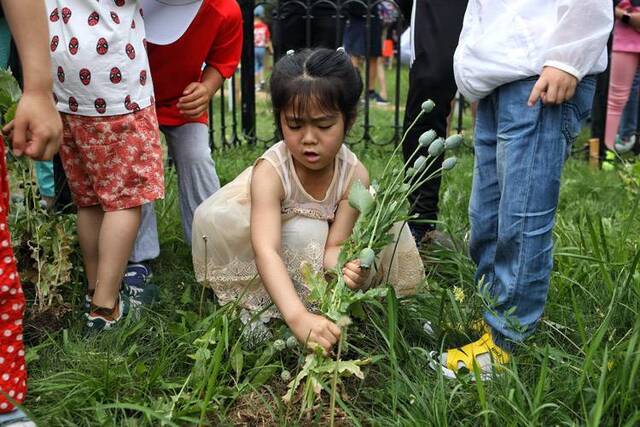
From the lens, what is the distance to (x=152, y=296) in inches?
99.5

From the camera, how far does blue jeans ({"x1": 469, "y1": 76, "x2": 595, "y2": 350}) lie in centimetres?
193

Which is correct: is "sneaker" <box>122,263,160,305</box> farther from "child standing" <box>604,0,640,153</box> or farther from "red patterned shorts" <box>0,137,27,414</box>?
"child standing" <box>604,0,640,153</box>

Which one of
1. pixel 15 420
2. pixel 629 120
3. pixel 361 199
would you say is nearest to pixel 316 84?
pixel 361 199

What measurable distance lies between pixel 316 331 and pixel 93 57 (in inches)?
38.6

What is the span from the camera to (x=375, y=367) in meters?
2.04

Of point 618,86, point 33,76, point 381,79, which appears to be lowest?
point 381,79

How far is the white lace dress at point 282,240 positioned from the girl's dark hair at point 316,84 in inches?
8.3

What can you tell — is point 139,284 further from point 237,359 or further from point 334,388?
point 334,388

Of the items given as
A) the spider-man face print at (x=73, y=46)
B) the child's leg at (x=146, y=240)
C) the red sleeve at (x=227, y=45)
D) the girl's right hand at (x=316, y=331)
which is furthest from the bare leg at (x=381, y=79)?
the girl's right hand at (x=316, y=331)

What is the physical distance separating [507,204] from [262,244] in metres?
0.62

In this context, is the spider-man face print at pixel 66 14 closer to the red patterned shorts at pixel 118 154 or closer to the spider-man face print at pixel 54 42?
the spider-man face print at pixel 54 42

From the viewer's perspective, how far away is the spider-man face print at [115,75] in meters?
2.24

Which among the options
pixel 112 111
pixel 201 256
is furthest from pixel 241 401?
pixel 112 111

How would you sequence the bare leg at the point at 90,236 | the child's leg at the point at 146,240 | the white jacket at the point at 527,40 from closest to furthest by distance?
the white jacket at the point at 527,40 < the bare leg at the point at 90,236 < the child's leg at the point at 146,240
